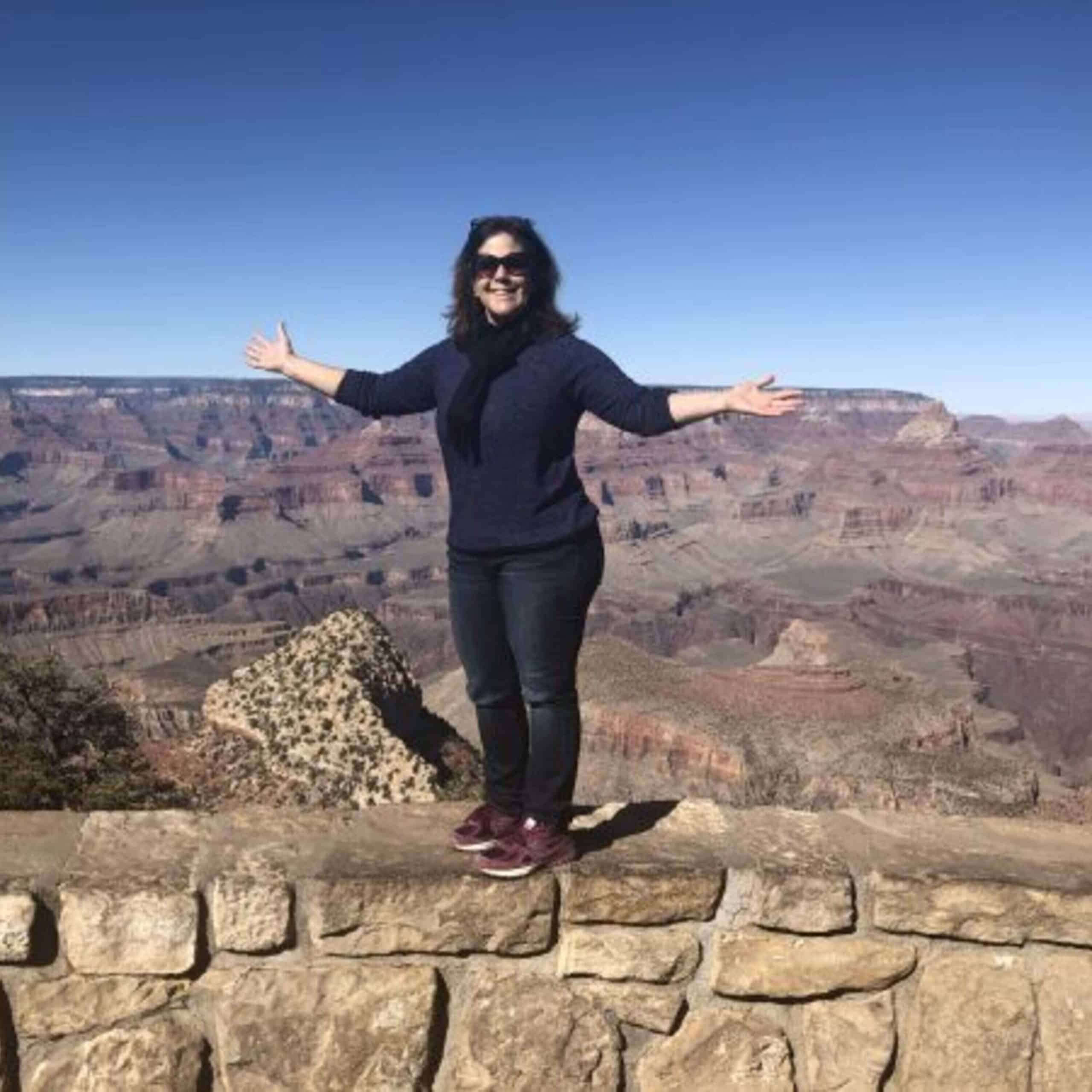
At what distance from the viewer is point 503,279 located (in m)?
3.84

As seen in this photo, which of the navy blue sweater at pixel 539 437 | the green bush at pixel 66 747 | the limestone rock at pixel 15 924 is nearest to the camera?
the limestone rock at pixel 15 924

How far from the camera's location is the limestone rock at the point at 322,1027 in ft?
11.0

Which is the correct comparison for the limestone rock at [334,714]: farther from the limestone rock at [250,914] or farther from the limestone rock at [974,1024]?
the limestone rock at [974,1024]

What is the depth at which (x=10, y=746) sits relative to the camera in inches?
452

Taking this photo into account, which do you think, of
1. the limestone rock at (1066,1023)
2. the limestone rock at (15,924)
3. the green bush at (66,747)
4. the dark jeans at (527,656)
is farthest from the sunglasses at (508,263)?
the green bush at (66,747)

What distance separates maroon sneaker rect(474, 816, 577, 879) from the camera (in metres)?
3.54

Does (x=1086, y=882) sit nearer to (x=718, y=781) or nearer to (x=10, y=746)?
(x=10, y=746)

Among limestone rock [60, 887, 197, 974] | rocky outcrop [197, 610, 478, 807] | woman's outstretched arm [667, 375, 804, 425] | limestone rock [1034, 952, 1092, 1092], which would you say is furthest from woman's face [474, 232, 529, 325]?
rocky outcrop [197, 610, 478, 807]

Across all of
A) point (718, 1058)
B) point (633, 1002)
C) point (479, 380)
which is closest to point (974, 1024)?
point (718, 1058)

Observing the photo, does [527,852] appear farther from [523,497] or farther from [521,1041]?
[523,497]

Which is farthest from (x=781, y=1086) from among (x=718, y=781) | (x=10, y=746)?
(x=718, y=781)

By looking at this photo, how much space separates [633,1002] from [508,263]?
259 cm

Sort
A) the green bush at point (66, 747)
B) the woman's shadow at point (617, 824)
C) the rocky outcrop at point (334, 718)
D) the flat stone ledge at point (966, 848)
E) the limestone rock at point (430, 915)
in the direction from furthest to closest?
the rocky outcrop at point (334, 718), the green bush at point (66, 747), the woman's shadow at point (617, 824), the flat stone ledge at point (966, 848), the limestone rock at point (430, 915)

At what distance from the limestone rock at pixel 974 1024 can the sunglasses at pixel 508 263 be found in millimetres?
2780
